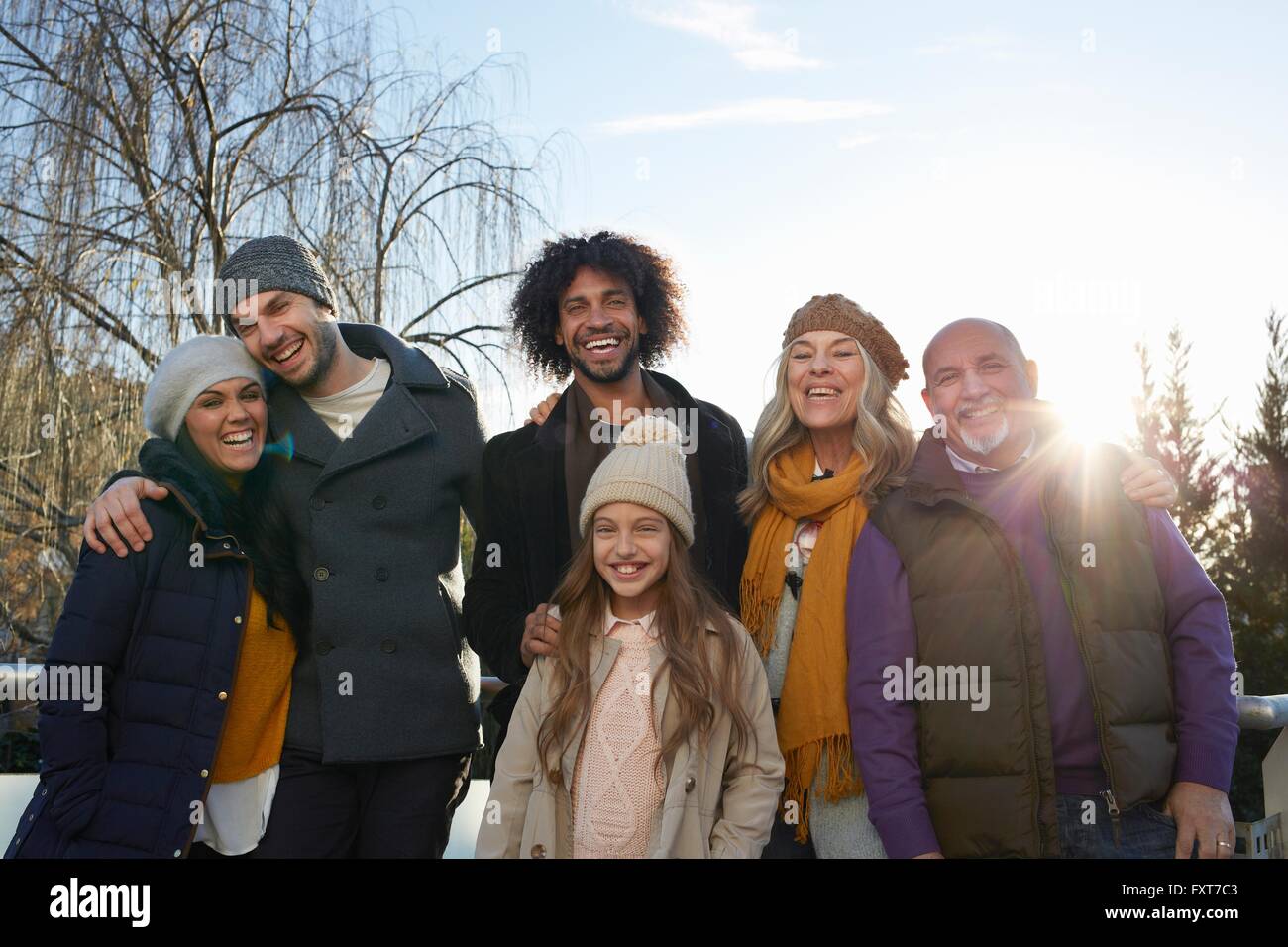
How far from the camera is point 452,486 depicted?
3.22m

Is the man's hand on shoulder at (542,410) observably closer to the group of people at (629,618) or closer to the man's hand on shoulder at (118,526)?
the group of people at (629,618)

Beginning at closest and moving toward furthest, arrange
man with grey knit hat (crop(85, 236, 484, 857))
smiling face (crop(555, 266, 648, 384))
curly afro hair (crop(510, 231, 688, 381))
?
man with grey knit hat (crop(85, 236, 484, 857)) → smiling face (crop(555, 266, 648, 384)) → curly afro hair (crop(510, 231, 688, 381))

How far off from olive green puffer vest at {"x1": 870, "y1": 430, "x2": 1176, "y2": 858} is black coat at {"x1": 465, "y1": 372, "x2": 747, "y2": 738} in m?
0.57

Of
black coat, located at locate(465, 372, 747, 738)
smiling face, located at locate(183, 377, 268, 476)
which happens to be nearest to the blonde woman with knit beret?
black coat, located at locate(465, 372, 747, 738)

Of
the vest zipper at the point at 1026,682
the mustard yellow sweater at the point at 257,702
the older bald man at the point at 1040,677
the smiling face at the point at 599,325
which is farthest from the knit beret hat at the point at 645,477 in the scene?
the mustard yellow sweater at the point at 257,702

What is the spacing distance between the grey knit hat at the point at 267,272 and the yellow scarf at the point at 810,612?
141cm

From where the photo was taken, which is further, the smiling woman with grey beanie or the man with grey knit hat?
the man with grey knit hat

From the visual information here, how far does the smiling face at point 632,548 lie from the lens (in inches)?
→ 109

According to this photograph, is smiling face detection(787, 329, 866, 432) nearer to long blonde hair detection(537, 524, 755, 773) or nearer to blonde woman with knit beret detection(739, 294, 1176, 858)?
blonde woman with knit beret detection(739, 294, 1176, 858)

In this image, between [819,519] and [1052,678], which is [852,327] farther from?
[1052,678]

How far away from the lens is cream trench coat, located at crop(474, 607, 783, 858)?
8.46ft

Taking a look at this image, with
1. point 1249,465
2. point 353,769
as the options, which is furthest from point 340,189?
point 1249,465

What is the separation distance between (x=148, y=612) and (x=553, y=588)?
1034 mm
